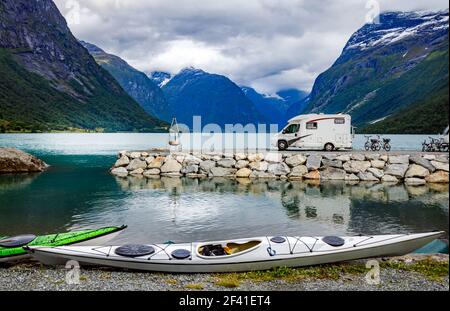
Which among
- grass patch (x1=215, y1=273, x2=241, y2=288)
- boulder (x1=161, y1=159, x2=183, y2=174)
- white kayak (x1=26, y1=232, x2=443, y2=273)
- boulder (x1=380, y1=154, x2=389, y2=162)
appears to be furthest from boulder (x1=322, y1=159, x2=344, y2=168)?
grass patch (x1=215, y1=273, x2=241, y2=288)

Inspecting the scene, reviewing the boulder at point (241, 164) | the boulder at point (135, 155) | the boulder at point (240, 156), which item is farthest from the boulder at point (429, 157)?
the boulder at point (135, 155)

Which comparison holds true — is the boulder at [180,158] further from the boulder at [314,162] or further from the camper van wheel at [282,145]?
the boulder at [314,162]

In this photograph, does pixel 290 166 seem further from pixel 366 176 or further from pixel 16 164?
pixel 16 164

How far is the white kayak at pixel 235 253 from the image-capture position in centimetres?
977

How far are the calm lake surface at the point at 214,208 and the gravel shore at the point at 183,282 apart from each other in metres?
3.05

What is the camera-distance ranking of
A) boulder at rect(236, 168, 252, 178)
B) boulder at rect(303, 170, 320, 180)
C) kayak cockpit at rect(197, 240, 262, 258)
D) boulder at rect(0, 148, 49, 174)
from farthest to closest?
boulder at rect(0, 148, 49, 174) → boulder at rect(236, 168, 252, 178) → boulder at rect(303, 170, 320, 180) → kayak cockpit at rect(197, 240, 262, 258)

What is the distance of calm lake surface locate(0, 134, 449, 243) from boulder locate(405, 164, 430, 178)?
241 centimetres

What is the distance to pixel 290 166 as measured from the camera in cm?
3219

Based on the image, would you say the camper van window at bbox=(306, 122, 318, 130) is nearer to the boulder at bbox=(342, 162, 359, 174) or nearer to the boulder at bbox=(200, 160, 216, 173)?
the boulder at bbox=(342, 162, 359, 174)

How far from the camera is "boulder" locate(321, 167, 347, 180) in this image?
30.5 meters

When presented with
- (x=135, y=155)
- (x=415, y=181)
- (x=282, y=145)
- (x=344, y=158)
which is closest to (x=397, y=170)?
(x=415, y=181)

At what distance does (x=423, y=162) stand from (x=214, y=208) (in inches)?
→ 686

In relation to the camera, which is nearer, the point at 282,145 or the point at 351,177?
the point at 351,177
